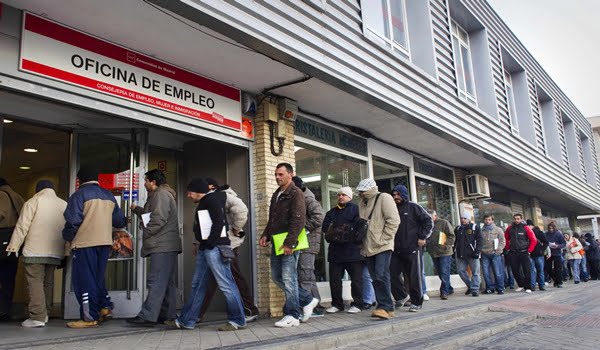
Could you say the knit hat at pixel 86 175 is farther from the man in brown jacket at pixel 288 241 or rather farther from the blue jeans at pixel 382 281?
the blue jeans at pixel 382 281

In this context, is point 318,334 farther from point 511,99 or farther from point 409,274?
point 511,99

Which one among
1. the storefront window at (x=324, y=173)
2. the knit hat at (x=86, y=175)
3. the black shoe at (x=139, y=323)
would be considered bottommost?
the black shoe at (x=139, y=323)

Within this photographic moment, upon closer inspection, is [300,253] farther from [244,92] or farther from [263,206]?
[244,92]

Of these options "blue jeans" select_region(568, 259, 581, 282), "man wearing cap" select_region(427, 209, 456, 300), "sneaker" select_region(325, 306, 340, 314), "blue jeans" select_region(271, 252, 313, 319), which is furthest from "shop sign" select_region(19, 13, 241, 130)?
"blue jeans" select_region(568, 259, 581, 282)

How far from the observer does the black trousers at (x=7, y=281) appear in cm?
595

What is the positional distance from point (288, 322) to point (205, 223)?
1.45 m

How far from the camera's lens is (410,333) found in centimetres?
555

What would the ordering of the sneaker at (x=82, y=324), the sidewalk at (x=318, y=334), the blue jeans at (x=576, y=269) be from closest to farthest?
the sidewalk at (x=318, y=334)
the sneaker at (x=82, y=324)
the blue jeans at (x=576, y=269)

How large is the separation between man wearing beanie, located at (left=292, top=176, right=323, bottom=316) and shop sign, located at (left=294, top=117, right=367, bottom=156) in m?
1.92

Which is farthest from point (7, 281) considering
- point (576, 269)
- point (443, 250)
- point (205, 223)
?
point (576, 269)

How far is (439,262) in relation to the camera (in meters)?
9.83

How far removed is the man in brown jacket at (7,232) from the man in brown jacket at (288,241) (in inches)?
121

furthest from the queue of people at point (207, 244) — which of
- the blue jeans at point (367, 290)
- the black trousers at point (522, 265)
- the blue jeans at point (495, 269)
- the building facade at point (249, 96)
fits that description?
the black trousers at point (522, 265)

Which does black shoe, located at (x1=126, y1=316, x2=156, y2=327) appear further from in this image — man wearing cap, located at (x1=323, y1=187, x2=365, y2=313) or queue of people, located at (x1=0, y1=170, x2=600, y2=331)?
man wearing cap, located at (x1=323, y1=187, x2=365, y2=313)
